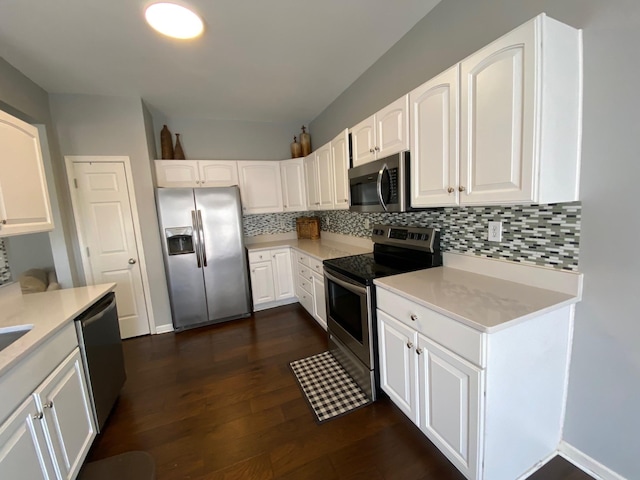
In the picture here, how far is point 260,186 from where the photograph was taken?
3838 mm

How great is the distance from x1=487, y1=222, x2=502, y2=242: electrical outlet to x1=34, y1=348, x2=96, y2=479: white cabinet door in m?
2.44

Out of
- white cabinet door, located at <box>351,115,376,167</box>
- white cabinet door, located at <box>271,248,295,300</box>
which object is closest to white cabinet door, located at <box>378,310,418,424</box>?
white cabinet door, located at <box>351,115,376,167</box>

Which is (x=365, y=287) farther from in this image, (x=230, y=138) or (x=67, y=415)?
(x=230, y=138)

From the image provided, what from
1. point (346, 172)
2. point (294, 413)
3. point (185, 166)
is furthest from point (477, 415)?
point (185, 166)

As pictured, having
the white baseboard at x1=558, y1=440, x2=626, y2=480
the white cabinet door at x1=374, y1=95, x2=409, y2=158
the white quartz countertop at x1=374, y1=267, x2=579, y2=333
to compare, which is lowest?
the white baseboard at x1=558, y1=440, x2=626, y2=480

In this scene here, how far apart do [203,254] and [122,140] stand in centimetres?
150

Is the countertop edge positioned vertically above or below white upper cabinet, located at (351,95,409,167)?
below

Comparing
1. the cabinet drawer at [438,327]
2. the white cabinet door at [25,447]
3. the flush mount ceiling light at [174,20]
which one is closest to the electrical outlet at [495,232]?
the cabinet drawer at [438,327]

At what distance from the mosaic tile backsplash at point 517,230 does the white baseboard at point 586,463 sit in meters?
0.95

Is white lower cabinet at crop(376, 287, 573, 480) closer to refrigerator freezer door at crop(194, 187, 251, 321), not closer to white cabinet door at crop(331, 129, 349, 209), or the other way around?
white cabinet door at crop(331, 129, 349, 209)

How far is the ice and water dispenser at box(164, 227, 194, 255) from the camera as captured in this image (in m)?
3.11

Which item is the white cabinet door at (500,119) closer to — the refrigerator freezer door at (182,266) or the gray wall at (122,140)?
the refrigerator freezer door at (182,266)

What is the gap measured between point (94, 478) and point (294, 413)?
115cm

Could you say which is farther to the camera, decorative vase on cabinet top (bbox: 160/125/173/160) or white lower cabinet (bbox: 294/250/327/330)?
decorative vase on cabinet top (bbox: 160/125/173/160)
